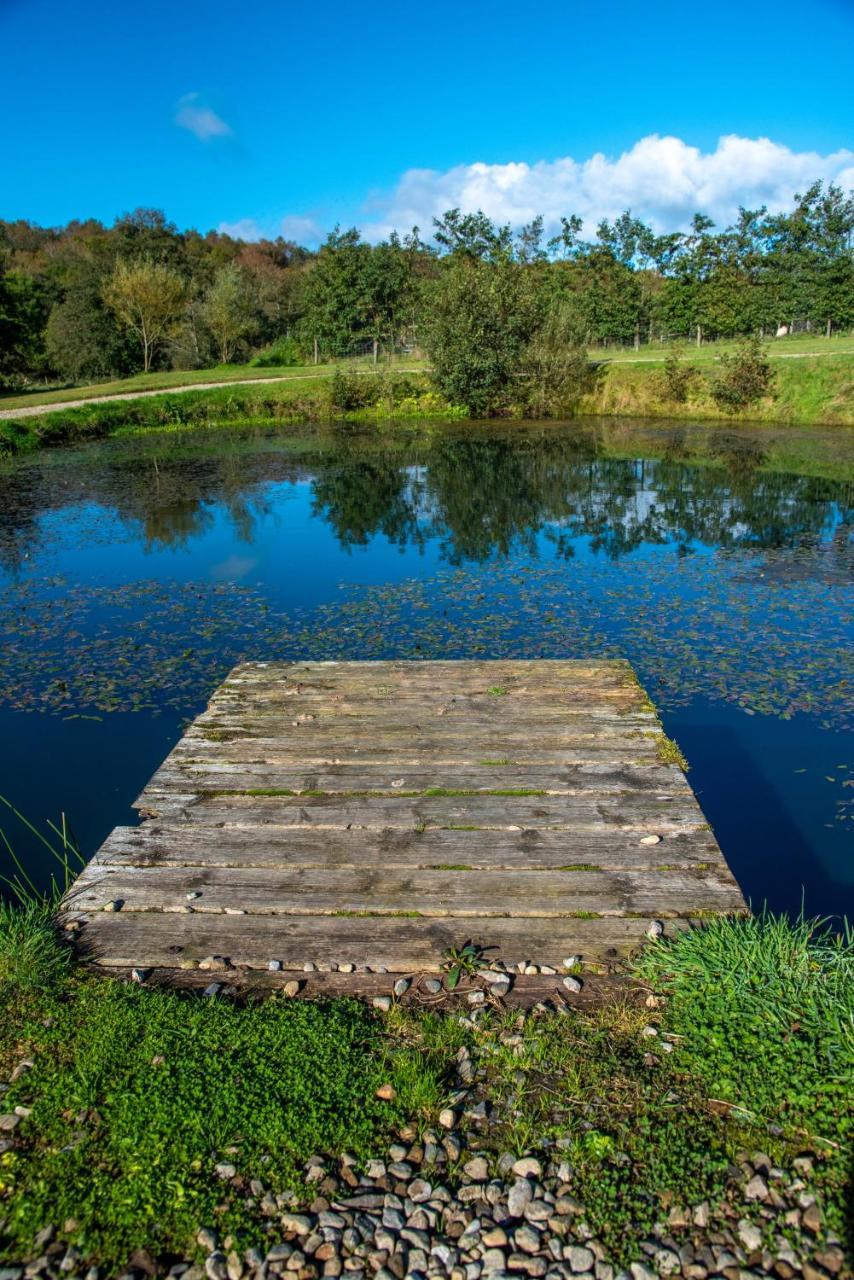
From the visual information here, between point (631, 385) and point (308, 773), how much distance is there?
29148 millimetres

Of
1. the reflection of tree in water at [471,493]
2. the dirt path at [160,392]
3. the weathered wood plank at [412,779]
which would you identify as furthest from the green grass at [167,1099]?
the dirt path at [160,392]

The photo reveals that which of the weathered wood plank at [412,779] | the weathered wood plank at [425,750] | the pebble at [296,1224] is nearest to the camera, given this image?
the pebble at [296,1224]

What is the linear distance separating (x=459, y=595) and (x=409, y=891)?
25.4ft

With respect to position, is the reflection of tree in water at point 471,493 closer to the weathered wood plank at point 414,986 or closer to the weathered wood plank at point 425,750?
the weathered wood plank at point 425,750

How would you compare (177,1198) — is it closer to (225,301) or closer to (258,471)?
(258,471)

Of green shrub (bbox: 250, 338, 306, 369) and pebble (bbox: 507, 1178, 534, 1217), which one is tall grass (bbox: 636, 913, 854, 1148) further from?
green shrub (bbox: 250, 338, 306, 369)

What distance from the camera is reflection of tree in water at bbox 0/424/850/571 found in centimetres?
1501

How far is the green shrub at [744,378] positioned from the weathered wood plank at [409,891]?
1071 inches

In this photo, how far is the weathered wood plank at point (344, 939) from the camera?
139 inches

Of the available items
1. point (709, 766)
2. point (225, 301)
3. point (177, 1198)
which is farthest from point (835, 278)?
point (177, 1198)

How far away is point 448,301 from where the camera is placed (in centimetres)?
2941

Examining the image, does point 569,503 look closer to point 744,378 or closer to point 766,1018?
point 744,378

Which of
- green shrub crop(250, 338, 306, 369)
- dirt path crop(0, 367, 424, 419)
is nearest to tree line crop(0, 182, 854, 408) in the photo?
green shrub crop(250, 338, 306, 369)

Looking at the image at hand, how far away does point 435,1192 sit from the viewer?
2484mm
